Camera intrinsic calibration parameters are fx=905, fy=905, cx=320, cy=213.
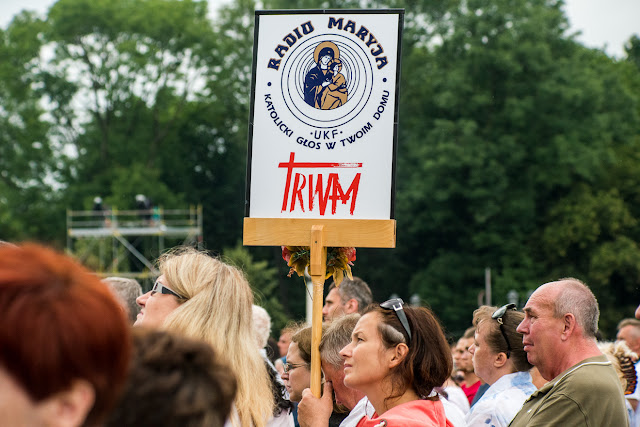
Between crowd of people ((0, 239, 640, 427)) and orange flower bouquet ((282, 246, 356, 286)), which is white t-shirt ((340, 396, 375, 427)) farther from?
orange flower bouquet ((282, 246, 356, 286))

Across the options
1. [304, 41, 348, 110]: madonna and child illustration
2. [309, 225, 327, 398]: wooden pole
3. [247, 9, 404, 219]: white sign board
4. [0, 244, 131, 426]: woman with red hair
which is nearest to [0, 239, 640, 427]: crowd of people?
[0, 244, 131, 426]: woman with red hair

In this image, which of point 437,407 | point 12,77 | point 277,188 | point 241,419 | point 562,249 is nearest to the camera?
point 241,419

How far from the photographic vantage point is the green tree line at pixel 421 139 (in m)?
32.4

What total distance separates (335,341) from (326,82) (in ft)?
3.92

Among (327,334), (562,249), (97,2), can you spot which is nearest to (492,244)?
(562,249)

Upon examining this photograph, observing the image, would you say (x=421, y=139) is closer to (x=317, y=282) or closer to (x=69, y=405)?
(x=317, y=282)

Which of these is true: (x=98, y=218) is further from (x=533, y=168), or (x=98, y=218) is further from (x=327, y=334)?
(x=327, y=334)

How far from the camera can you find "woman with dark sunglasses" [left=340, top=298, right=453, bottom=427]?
351 centimetres

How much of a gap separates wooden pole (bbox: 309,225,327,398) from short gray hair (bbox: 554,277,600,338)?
1.11 meters

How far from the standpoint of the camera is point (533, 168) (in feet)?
108

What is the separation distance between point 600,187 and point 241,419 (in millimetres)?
33028

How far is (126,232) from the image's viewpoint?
3147 centimetres

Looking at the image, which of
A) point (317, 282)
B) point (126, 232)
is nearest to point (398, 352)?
point (317, 282)

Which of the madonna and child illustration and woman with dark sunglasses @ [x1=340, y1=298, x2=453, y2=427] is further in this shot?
the madonna and child illustration
